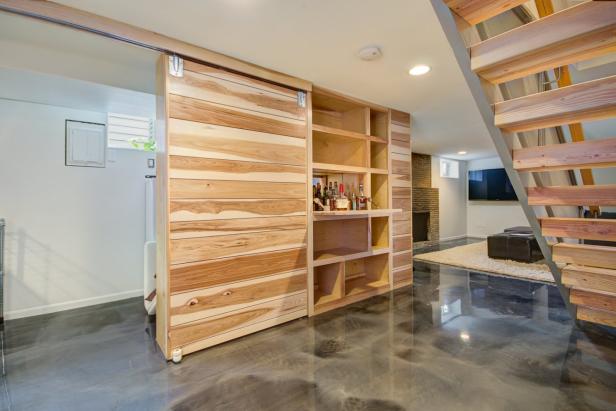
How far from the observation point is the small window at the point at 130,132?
11.1 feet

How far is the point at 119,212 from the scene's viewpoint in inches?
134

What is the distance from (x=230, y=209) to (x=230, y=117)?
75 centimetres

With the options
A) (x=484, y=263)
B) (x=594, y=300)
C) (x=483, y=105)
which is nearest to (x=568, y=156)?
(x=483, y=105)

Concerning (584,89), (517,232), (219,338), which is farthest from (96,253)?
(517,232)

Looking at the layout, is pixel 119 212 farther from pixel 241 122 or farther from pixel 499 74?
pixel 499 74

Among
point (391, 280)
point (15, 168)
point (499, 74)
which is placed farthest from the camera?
point (391, 280)

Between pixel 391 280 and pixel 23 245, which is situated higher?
pixel 23 245

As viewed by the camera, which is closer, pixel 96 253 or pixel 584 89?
pixel 584 89

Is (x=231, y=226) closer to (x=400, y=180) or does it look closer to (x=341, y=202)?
(x=341, y=202)

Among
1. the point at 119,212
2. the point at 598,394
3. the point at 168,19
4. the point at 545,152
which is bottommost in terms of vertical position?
the point at 598,394

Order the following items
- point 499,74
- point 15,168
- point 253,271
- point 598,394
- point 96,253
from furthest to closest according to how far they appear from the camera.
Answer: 1. point 96,253
2. point 15,168
3. point 253,271
4. point 598,394
5. point 499,74

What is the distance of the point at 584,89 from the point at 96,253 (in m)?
4.26

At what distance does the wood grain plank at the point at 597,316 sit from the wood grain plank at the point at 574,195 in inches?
43.9

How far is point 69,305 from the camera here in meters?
3.09
